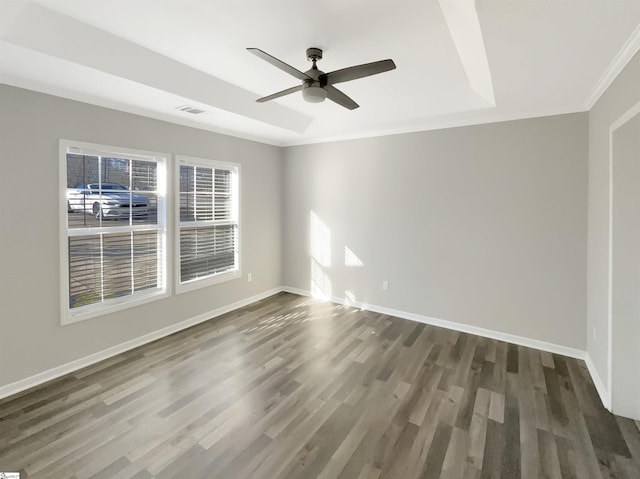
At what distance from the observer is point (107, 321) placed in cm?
336

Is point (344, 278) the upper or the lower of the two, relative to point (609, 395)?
upper

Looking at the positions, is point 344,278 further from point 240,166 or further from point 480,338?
point 240,166

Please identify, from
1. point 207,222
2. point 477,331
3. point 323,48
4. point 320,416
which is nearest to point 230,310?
point 207,222

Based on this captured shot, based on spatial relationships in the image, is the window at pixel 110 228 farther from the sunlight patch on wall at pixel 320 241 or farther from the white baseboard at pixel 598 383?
the white baseboard at pixel 598 383

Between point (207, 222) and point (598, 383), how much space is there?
463cm

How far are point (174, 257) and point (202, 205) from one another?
82 centimetres

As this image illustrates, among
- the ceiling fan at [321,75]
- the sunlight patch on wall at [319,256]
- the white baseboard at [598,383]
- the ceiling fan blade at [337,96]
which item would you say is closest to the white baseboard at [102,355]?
the sunlight patch on wall at [319,256]

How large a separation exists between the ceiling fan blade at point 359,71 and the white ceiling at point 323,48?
32cm

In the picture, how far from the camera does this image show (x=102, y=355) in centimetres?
330

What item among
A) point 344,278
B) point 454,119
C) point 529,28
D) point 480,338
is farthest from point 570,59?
point 344,278

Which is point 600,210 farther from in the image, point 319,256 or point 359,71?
point 319,256

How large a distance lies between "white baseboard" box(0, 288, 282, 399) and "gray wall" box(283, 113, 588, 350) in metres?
1.79

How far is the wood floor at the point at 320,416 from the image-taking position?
198cm

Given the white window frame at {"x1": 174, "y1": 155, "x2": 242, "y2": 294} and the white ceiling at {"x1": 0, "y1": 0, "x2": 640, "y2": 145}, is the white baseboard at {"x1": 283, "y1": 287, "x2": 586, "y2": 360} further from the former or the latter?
the white ceiling at {"x1": 0, "y1": 0, "x2": 640, "y2": 145}
